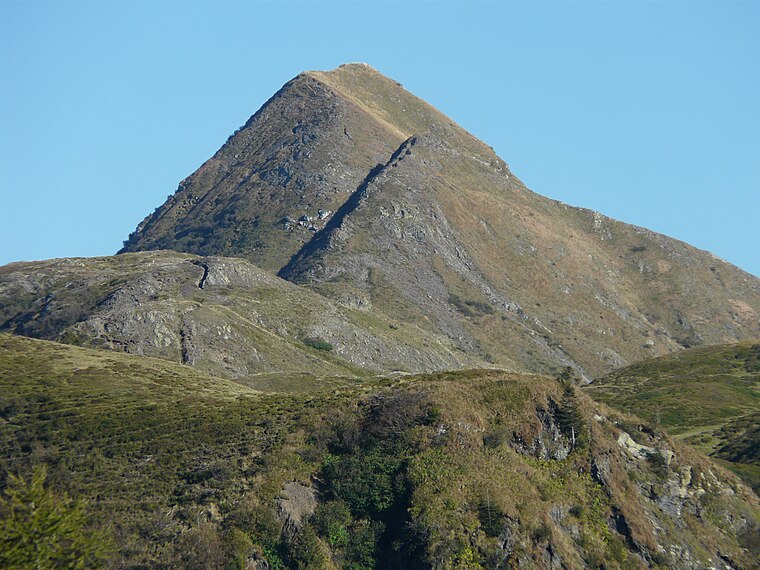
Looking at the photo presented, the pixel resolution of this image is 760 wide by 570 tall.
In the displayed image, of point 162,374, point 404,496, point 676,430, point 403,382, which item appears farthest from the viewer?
point 676,430

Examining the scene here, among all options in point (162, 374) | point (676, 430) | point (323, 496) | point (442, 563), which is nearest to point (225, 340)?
point (162, 374)

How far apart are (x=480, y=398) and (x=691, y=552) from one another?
2172 cm

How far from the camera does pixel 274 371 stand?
187875mm

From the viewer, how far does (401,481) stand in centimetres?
→ 8988

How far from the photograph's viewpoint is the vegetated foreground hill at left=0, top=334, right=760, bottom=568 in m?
83.4

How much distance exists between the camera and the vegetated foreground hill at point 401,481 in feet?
274

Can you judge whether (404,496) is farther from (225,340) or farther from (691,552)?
(225,340)

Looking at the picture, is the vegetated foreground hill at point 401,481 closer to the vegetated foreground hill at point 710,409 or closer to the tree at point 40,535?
the vegetated foreground hill at point 710,409

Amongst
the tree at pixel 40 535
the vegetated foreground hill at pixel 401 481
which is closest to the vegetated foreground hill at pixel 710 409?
the vegetated foreground hill at pixel 401 481

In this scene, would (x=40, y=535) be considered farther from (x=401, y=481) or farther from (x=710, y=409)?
(x=710, y=409)

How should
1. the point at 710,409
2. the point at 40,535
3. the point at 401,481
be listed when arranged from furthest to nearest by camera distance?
1. the point at 710,409
2. the point at 401,481
3. the point at 40,535

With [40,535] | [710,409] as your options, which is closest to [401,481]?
[40,535]

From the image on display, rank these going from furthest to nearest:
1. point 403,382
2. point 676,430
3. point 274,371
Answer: point 274,371 → point 676,430 → point 403,382

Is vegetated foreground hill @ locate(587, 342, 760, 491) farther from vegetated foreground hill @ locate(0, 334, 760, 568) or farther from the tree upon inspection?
the tree
